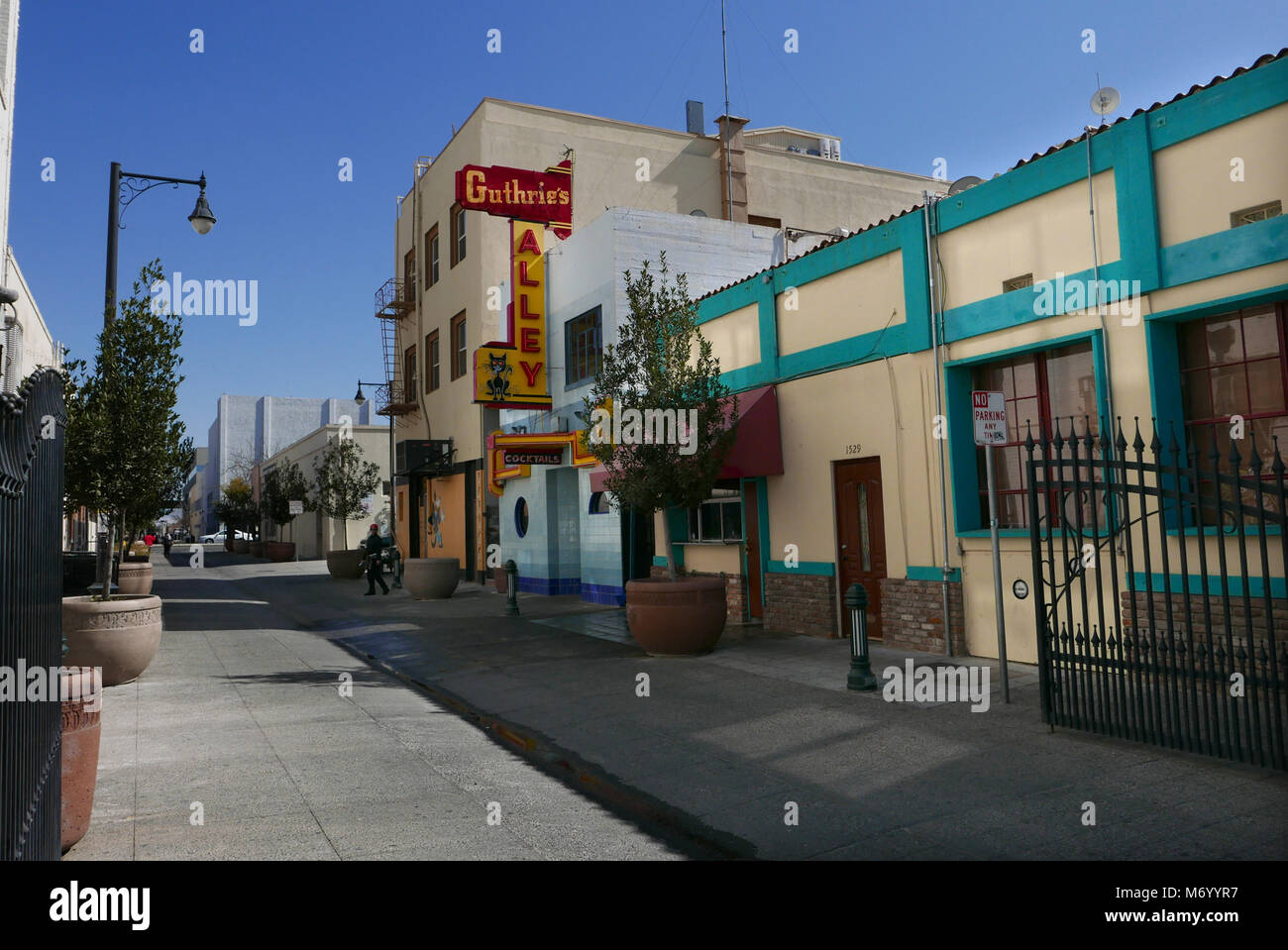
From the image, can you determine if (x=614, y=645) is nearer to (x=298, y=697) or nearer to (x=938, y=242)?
(x=298, y=697)

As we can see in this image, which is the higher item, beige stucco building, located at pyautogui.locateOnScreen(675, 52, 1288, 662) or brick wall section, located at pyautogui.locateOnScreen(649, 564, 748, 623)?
beige stucco building, located at pyautogui.locateOnScreen(675, 52, 1288, 662)

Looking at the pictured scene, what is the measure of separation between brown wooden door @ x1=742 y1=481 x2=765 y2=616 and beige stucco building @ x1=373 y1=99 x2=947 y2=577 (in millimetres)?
8702

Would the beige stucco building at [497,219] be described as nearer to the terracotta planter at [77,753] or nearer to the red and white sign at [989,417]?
the red and white sign at [989,417]

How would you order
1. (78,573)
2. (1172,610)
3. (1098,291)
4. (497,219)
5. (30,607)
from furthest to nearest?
(497,219)
(78,573)
(1098,291)
(1172,610)
(30,607)

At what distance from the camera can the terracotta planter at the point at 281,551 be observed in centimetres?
4444

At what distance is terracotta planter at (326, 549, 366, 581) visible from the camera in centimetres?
2827

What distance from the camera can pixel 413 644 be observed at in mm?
13711

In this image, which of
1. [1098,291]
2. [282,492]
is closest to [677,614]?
[1098,291]

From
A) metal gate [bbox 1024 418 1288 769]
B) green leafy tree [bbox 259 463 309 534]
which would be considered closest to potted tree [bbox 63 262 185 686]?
metal gate [bbox 1024 418 1288 769]

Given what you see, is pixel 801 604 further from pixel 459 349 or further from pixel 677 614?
pixel 459 349

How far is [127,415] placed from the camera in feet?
39.5

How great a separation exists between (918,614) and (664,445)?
3829mm

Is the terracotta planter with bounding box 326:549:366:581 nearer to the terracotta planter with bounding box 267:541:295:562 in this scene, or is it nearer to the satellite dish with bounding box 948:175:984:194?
the terracotta planter with bounding box 267:541:295:562

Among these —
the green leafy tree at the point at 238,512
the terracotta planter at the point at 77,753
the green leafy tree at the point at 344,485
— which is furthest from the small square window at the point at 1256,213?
the green leafy tree at the point at 238,512
